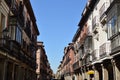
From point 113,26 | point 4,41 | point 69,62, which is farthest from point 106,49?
point 69,62

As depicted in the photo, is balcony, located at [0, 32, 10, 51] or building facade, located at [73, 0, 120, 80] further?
building facade, located at [73, 0, 120, 80]

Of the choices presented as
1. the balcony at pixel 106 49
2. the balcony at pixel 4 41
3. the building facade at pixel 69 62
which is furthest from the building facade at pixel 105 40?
the building facade at pixel 69 62

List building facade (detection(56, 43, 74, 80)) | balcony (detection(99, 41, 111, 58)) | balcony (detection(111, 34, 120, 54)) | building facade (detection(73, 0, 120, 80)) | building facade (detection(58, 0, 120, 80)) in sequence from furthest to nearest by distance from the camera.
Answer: building facade (detection(56, 43, 74, 80)) < balcony (detection(99, 41, 111, 58)) < building facade (detection(73, 0, 120, 80)) < building facade (detection(58, 0, 120, 80)) < balcony (detection(111, 34, 120, 54))

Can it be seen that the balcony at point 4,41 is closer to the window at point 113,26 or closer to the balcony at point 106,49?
the window at point 113,26

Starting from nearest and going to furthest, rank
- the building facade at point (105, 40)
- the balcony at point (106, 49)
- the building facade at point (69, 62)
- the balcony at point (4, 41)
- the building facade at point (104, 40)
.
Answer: the balcony at point (4, 41) < the building facade at point (105, 40) < the building facade at point (104, 40) < the balcony at point (106, 49) < the building facade at point (69, 62)

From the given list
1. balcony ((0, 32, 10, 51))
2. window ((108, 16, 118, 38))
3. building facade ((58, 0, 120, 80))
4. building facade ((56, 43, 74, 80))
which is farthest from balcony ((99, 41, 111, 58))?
building facade ((56, 43, 74, 80))

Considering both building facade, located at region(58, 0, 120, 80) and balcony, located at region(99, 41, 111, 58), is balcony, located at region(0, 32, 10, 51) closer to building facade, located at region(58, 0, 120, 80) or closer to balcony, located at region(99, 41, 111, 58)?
building facade, located at region(58, 0, 120, 80)

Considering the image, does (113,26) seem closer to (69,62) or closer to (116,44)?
(116,44)

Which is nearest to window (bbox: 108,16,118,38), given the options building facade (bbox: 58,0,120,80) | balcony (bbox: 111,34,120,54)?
building facade (bbox: 58,0,120,80)

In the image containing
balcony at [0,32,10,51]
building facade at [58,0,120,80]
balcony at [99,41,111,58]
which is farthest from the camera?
balcony at [99,41,111,58]

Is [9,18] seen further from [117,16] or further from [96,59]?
[96,59]

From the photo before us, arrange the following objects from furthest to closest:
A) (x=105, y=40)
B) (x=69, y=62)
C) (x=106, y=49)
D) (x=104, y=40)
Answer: (x=69, y=62) → (x=104, y=40) → (x=105, y=40) → (x=106, y=49)

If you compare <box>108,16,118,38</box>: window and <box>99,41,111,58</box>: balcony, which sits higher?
<box>108,16,118,38</box>: window

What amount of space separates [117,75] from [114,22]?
355cm
